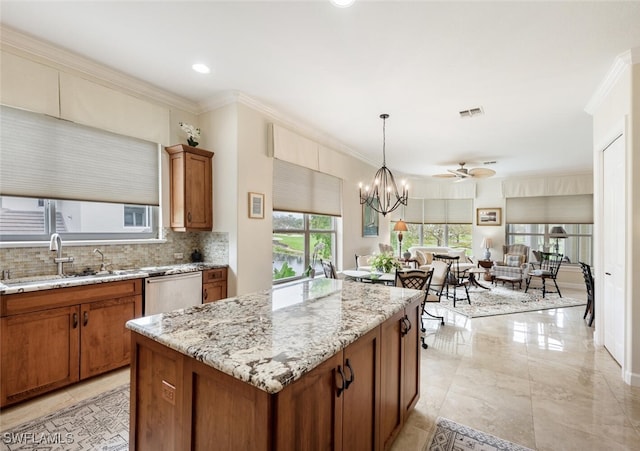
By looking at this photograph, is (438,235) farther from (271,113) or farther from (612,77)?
(271,113)

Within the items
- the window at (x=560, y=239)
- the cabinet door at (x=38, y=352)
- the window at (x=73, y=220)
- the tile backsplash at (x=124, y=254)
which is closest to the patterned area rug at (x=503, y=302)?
the window at (x=560, y=239)

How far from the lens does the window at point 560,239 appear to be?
7512mm

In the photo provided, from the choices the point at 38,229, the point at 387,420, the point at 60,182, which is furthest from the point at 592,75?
the point at 38,229

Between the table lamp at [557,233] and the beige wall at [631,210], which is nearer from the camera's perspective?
the beige wall at [631,210]

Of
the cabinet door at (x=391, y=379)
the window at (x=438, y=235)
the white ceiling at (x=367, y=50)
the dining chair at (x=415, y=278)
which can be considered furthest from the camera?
the window at (x=438, y=235)

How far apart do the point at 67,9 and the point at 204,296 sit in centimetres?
270

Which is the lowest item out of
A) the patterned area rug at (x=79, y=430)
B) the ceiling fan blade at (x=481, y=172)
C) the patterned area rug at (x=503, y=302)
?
the patterned area rug at (x=503, y=302)

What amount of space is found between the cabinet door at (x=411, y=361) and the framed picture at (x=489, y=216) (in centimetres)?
741

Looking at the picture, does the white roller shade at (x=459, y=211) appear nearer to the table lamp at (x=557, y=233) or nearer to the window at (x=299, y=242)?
the table lamp at (x=557, y=233)

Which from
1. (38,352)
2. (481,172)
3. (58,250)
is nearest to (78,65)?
(58,250)

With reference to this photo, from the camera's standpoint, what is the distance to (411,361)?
209 centimetres

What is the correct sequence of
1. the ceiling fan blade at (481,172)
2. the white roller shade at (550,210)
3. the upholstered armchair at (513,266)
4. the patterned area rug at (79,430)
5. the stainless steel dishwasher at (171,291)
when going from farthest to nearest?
the white roller shade at (550,210), the upholstered armchair at (513,266), the ceiling fan blade at (481,172), the stainless steel dishwasher at (171,291), the patterned area rug at (79,430)

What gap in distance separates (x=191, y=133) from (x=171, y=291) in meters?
1.83

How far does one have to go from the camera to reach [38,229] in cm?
280
